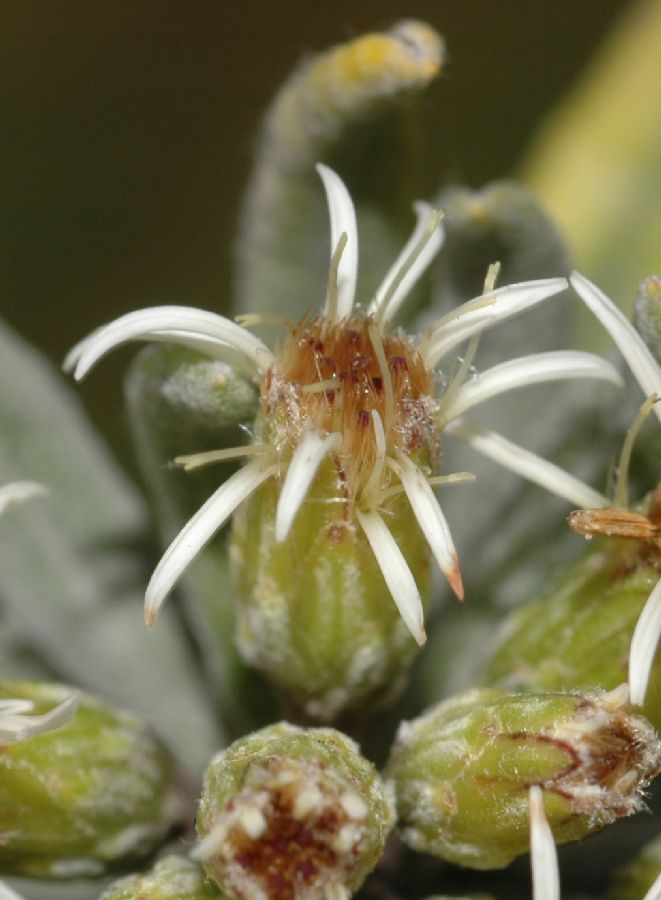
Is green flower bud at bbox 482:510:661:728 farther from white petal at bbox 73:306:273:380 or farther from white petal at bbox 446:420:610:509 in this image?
white petal at bbox 73:306:273:380

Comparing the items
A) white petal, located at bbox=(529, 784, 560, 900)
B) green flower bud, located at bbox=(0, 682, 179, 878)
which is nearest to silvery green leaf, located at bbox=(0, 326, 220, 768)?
green flower bud, located at bbox=(0, 682, 179, 878)

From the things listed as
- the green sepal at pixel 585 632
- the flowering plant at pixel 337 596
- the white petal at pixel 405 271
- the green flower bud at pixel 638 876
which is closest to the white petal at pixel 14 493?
the flowering plant at pixel 337 596

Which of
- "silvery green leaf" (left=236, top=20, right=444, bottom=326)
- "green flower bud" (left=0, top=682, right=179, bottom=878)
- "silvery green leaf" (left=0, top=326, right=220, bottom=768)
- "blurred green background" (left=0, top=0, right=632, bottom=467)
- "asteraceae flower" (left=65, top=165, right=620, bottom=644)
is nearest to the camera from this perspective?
"asteraceae flower" (left=65, top=165, right=620, bottom=644)

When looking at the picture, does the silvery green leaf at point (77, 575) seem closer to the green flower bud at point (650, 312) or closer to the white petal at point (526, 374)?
the white petal at point (526, 374)

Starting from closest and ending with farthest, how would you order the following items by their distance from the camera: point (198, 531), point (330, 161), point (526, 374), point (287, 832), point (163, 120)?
point (287, 832), point (198, 531), point (526, 374), point (330, 161), point (163, 120)

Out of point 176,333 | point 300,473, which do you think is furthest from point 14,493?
point 300,473

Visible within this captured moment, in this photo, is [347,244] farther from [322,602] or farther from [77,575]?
[77,575]

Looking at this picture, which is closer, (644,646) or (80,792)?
(644,646)
